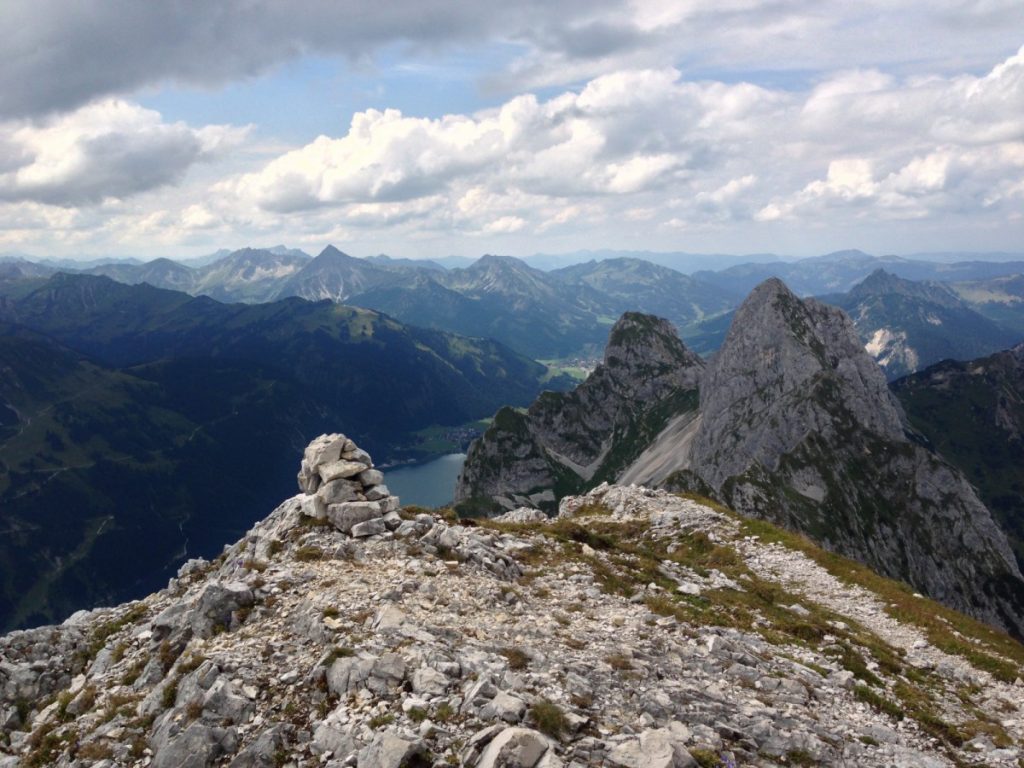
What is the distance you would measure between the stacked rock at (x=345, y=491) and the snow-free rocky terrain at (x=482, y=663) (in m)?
0.15

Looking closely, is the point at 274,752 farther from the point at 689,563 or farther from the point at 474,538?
the point at 689,563

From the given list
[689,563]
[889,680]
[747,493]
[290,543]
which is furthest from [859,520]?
[290,543]

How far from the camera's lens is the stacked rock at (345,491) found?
31766 millimetres

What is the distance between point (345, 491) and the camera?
110 ft

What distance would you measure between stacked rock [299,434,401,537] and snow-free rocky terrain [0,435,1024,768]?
15 cm

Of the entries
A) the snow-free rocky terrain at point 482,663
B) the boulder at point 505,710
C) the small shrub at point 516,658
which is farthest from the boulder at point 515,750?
the small shrub at point 516,658

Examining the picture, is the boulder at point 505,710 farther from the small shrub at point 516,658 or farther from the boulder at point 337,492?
the boulder at point 337,492

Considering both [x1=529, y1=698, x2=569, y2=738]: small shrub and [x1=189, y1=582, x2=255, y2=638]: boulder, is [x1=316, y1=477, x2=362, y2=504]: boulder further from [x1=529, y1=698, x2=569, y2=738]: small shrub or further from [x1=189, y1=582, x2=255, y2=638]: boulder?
[x1=529, y1=698, x2=569, y2=738]: small shrub

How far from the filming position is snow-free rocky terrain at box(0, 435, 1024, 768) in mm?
16062

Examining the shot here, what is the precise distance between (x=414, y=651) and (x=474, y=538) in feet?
44.0

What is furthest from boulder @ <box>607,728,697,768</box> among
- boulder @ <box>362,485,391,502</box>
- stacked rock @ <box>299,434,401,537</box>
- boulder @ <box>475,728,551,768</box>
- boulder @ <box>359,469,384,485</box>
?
boulder @ <box>359,469,384,485</box>

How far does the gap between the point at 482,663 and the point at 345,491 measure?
17549 millimetres

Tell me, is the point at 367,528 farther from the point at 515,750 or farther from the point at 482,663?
the point at 515,750

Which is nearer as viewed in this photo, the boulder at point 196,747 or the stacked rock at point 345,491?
the boulder at point 196,747
